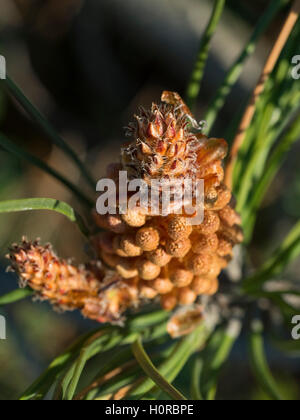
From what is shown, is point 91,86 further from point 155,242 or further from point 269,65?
point 155,242

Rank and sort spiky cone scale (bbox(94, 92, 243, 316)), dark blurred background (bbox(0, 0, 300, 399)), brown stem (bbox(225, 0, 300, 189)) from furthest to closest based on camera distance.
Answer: dark blurred background (bbox(0, 0, 300, 399)) → brown stem (bbox(225, 0, 300, 189)) → spiky cone scale (bbox(94, 92, 243, 316))

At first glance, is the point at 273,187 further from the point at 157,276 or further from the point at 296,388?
the point at 157,276

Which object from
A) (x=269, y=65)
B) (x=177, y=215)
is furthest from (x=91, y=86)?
(x=177, y=215)

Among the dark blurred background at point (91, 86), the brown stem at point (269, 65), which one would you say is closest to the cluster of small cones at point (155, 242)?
the brown stem at point (269, 65)

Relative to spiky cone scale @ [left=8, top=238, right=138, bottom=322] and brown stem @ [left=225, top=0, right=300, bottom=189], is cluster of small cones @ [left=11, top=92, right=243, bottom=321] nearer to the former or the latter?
spiky cone scale @ [left=8, top=238, right=138, bottom=322]

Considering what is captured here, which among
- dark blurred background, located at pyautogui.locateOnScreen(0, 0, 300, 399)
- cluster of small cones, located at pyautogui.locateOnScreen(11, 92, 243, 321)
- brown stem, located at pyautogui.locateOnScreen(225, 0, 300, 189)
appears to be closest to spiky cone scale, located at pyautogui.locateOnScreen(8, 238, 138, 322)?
cluster of small cones, located at pyautogui.locateOnScreen(11, 92, 243, 321)

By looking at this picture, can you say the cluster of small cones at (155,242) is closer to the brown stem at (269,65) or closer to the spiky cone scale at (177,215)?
the spiky cone scale at (177,215)
